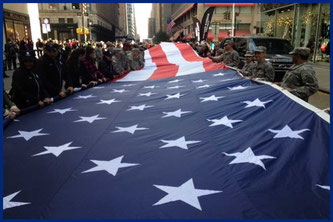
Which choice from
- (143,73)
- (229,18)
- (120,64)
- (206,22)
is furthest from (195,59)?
(229,18)

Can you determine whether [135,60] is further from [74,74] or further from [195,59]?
[74,74]

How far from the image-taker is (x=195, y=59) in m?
10.7

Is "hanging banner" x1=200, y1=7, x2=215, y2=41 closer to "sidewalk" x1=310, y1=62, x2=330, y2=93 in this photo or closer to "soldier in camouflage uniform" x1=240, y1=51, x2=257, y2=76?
"sidewalk" x1=310, y1=62, x2=330, y2=93

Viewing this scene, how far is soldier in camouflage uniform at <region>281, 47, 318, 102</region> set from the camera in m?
4.17

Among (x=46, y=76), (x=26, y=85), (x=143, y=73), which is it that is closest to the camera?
(x=26, y=85)

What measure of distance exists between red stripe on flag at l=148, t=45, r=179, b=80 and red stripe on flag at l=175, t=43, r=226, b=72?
2.50 feet

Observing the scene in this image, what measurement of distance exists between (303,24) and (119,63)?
1509 cm

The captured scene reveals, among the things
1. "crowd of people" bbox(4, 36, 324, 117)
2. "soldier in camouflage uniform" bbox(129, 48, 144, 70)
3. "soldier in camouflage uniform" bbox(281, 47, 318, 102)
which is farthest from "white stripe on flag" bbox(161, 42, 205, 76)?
"soldier in camouflage uniform" bbox(281, 47, 318, 102)

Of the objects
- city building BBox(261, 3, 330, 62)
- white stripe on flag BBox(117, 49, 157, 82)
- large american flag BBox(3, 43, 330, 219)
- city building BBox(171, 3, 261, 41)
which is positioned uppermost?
city building BBox(171, 3, 261, 41)

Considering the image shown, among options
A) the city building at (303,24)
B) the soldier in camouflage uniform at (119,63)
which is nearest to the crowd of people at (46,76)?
the soldier in camouflage uniform at (119,63)

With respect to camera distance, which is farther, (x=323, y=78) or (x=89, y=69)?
(x=323, y=78)

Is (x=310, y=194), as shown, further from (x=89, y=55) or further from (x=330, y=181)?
(x=89, y=55)

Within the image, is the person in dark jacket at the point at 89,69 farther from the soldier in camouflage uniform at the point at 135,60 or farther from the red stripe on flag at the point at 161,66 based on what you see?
the soldier in camouflage uniform at the point at 135,60

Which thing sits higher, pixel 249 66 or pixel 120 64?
pixel 249 66
